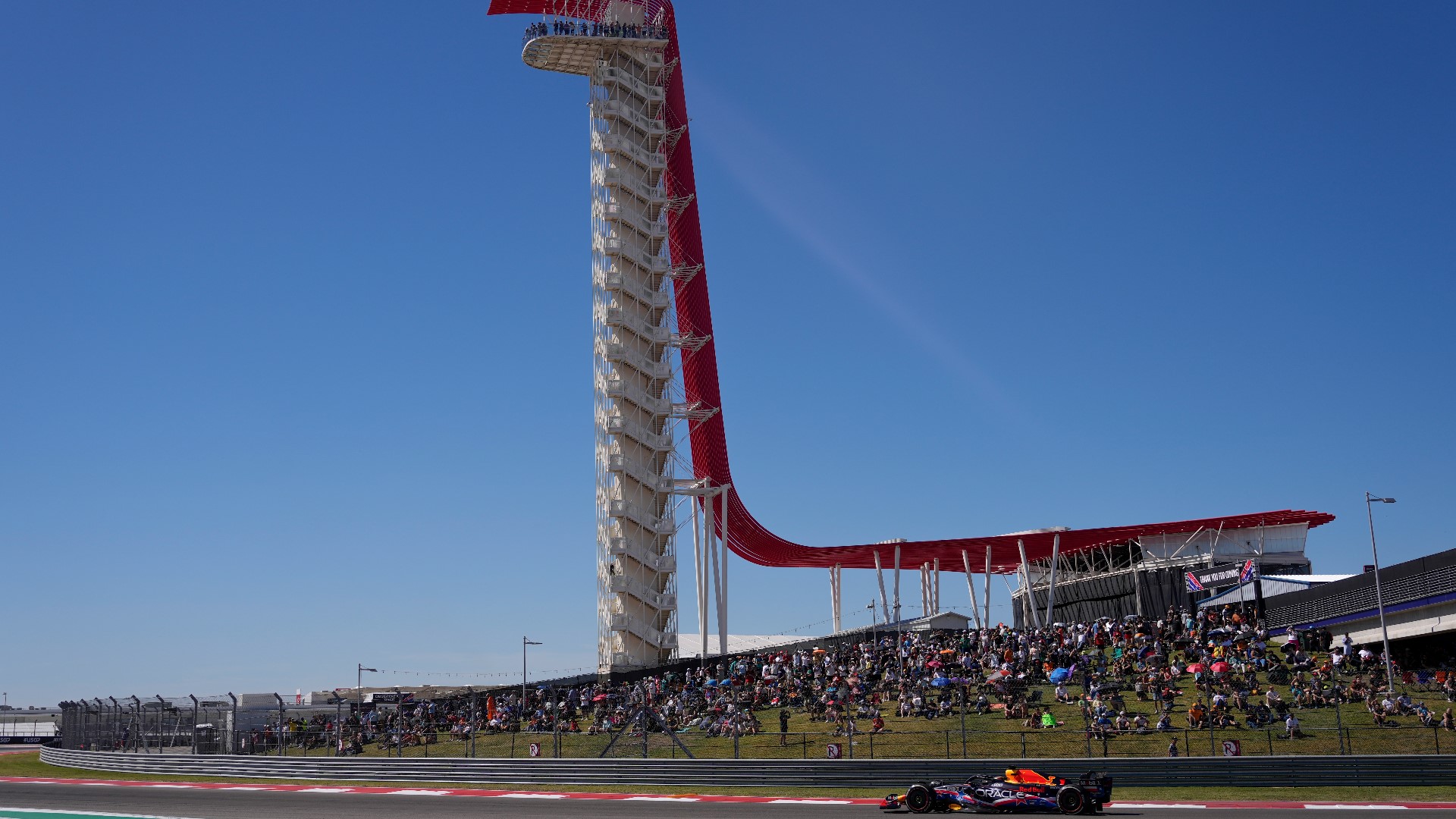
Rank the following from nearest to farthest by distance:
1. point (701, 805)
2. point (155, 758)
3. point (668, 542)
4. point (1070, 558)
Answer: point (701, 805)
point (155, 758)
point (668, 542)
point (1070, 558)

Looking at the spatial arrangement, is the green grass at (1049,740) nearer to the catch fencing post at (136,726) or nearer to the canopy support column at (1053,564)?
the catch fencing post at (136,726)

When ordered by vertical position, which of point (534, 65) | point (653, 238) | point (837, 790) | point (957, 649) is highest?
point (534, 65)

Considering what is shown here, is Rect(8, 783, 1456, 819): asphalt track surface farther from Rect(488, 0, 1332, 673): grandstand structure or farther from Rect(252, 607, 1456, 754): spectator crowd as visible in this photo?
Rect(488, 0, 1332, 673): grandstand structure

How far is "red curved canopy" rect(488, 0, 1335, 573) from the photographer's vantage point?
202 ft

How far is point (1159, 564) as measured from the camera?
200ft

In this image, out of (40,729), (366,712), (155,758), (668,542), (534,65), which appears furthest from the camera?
(40,729)

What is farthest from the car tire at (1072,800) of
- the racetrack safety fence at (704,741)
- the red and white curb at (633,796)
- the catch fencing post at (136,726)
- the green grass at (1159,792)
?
the catch fencing post at (136,726)

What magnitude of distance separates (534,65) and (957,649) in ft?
124

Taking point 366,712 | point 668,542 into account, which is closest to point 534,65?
point 668,542

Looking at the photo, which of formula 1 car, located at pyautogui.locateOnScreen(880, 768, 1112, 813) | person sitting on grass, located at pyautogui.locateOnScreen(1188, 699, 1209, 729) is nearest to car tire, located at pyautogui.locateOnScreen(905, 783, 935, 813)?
formula 1 car, located at pyautogui.locateOnScreen(880, 768, 1112, 813)

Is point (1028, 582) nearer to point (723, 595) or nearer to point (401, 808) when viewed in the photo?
point (723, 595)

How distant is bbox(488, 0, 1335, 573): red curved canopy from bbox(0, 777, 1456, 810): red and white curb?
29.9m

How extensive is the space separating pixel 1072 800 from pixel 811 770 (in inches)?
319

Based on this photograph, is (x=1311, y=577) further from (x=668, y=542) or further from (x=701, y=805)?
(x=701, y=805)
